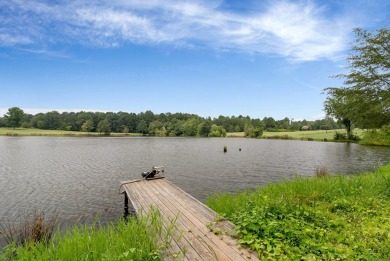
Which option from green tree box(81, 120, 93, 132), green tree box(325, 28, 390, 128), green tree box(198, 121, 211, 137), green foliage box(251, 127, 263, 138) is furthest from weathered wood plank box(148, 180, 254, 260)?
green tree box(81, 120, 93, 132)

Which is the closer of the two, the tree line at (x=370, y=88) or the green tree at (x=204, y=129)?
the tree line at (x=370, y=88)

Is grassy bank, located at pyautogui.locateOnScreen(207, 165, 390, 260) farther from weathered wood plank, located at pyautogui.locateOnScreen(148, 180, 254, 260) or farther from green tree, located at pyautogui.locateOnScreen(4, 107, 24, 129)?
green tree, located at pyautogui.locateOnScreen(4, 107, 24, 129)

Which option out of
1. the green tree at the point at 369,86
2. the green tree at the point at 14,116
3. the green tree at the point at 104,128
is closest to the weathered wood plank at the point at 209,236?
the green tree at the point at 369,86

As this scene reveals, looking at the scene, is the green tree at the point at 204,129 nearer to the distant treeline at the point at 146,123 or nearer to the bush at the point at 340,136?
the distant treeline at the point at 146,123

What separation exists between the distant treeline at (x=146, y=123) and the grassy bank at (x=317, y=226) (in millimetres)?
112851

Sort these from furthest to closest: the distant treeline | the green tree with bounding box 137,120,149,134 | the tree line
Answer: the green tree with bounding box 137,120,149,134 → the distant treeline → the tree line

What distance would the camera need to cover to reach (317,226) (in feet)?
21.0

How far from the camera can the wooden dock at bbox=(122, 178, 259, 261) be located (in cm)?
496

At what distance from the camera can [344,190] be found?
9.95 meters

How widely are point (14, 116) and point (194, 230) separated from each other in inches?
6216

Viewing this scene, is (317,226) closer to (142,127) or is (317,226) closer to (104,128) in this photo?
(104,128)


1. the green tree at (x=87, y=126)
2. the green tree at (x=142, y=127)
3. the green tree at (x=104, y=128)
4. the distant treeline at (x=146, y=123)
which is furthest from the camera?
the green tree at (x=142, y=127)

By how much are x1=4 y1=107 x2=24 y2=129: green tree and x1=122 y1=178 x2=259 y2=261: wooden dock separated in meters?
152

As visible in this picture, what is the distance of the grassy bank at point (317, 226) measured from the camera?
491 cm
